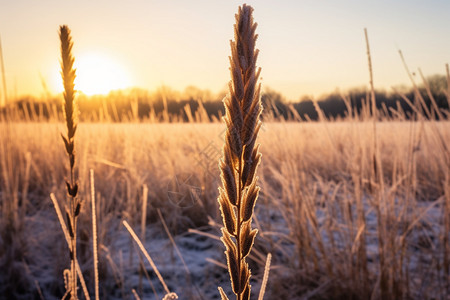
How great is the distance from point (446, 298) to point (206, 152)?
7.50ft

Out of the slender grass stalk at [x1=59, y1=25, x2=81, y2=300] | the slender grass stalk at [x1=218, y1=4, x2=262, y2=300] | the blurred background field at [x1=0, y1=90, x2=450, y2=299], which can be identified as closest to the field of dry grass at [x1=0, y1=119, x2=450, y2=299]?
the blurred background field at [x1=0, y1=90, x2=450, y2=299]

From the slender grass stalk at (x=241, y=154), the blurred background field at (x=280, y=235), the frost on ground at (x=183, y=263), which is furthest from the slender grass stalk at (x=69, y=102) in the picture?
the frost on ground at (x=183, y=263)

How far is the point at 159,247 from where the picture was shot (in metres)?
2.82

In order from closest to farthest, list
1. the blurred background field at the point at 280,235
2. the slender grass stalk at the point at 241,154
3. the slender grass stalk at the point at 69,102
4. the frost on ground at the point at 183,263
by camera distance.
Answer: the slender grass stalk at the point at 241,154 → the slender grass stalk at the point at 69,102 → the blurred background field at the point at 280,235 → the frost on ground at the point at 183,263

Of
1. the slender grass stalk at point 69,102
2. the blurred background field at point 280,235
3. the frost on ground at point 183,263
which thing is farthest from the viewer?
the frost on ground at point 183,263

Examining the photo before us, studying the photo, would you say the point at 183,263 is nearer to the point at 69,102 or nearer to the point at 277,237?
the point at 277,237

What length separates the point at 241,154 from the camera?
0.33 metres

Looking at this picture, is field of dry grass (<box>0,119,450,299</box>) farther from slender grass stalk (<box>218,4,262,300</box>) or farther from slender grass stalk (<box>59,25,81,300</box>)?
slender grass stalk (<box>218,4,262,300</box>)

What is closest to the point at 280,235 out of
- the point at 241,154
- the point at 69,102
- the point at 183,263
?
the point at 183,263

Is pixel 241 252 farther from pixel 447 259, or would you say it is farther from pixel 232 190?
pixel 447 259

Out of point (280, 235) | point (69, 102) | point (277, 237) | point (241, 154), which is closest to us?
point (241, 154)

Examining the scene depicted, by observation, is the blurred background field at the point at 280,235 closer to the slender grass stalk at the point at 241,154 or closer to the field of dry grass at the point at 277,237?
the field of dry grass at the point at 277,237

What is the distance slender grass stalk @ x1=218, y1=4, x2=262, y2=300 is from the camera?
0.33 metres

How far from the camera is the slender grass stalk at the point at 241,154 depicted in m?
0.33
